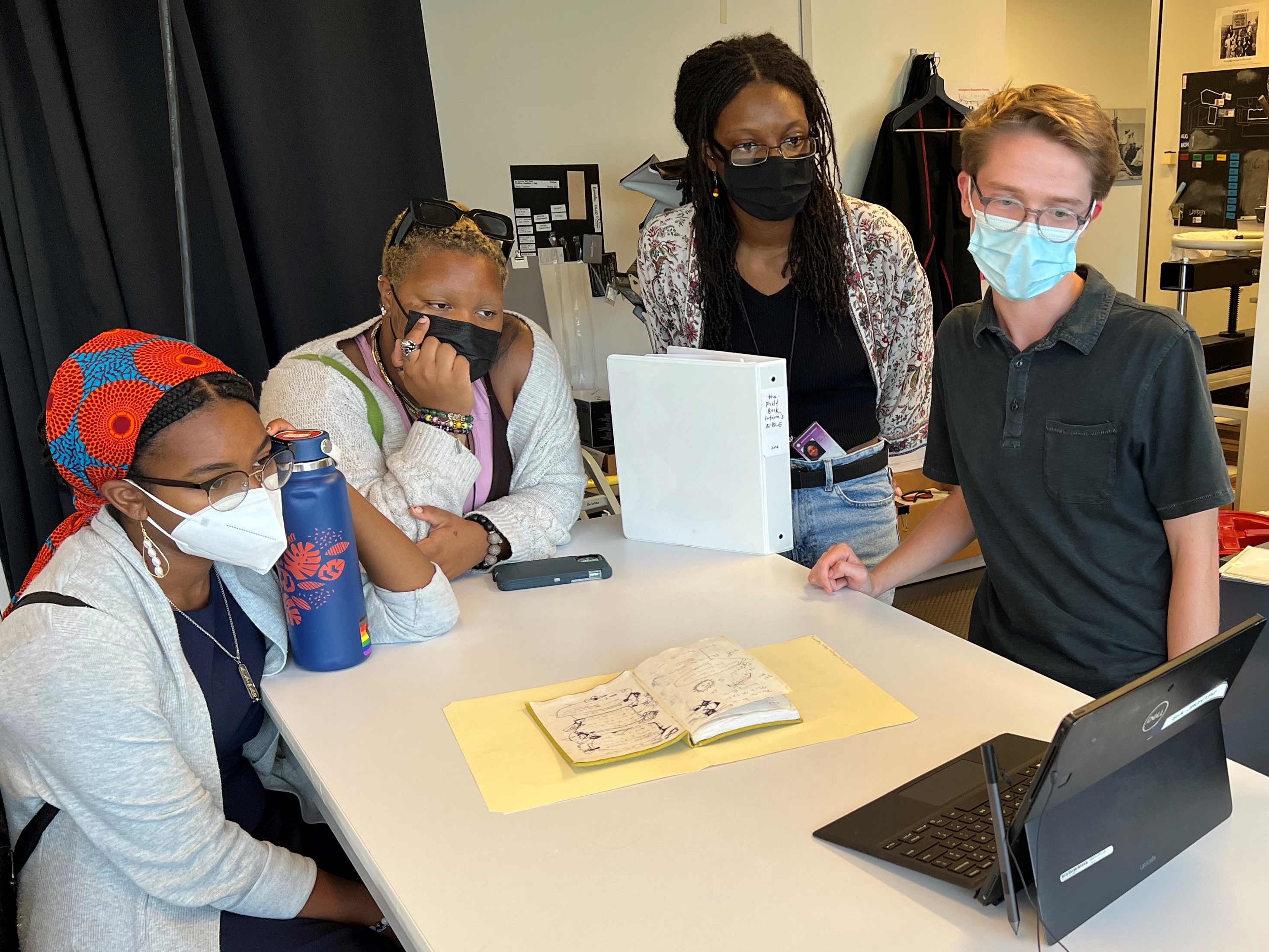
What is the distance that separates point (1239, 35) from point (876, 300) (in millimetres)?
4116

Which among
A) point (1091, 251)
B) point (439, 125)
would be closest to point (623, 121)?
point (439, 125)

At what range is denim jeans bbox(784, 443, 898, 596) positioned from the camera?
185 cm

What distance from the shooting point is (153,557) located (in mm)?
1208

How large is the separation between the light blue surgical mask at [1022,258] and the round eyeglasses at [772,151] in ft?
1.71

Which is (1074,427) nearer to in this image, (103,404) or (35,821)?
(103,404)

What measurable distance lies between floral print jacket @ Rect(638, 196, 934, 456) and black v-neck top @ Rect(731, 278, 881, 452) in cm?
3

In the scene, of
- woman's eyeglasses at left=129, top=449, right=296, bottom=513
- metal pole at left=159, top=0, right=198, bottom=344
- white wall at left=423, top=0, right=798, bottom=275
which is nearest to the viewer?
woman's eyeglasses at left=129, top=449, right=296, bottom=513

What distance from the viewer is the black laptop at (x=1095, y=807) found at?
29.5 inches

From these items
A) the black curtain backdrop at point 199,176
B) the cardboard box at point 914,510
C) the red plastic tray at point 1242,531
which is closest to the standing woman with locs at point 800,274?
the red plastic tray at point 1242,531

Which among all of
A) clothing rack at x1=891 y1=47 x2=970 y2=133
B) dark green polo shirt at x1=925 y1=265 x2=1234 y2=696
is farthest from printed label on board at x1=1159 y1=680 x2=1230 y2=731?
clothing rack at x1=891 y1=47 x2=970 y2=133

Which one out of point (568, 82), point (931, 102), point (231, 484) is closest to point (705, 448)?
point (231, 484)

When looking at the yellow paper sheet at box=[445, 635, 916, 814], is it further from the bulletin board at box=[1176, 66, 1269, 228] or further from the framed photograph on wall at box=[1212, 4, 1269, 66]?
the framed photograph on wall at box=[1212, 4, 1269, 66]

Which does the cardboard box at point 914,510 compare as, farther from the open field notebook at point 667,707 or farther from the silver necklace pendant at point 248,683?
the silver necklace pendant at point 248,683

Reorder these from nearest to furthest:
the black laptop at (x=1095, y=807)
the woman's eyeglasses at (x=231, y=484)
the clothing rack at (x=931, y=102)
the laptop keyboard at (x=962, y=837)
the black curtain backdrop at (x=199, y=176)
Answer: the black laptop at (x=1095, y=807)
the laptop keyboard at (x=962, y=837)
the woman's eyeglasses at (x=231, y=484)
the black curtain backdrop at (x=199, y=176)
the clothing rack at (x=931, y=102)
